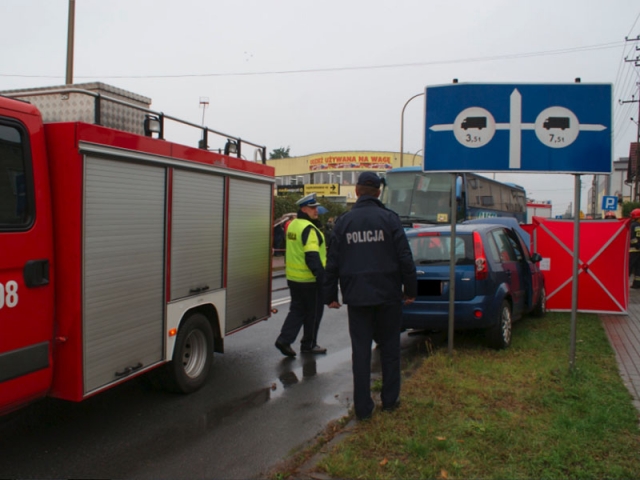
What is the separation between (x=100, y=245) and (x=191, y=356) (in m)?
1.95

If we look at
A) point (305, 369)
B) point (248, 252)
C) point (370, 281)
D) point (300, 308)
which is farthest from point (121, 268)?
point (300, 308)

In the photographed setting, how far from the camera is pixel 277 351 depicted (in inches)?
296

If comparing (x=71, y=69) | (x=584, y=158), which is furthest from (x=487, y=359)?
(x=71, y=69)

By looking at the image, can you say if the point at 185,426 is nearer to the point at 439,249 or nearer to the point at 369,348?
the point at 369,348

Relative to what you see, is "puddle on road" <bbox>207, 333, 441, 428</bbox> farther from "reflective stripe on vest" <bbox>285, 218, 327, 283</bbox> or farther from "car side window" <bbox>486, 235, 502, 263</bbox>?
"car side window" <bbox>486, 235, 502, 263</bbox>

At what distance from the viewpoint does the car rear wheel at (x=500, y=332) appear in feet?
22.6

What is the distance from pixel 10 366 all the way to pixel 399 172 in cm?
1519

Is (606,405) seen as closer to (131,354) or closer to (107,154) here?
(131,354)

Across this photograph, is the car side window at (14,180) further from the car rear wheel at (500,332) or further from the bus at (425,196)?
the bus at (425,196)

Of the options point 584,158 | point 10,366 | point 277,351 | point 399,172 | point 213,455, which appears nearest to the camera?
point 10,366

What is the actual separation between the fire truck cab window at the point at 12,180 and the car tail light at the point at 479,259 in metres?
4.97

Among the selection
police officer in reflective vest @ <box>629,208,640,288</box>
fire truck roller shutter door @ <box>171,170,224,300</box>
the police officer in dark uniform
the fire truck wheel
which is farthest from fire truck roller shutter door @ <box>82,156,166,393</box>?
police officer in reflective vest @ <box>629,208,640,288</box>

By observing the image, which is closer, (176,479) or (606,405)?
(176,479)

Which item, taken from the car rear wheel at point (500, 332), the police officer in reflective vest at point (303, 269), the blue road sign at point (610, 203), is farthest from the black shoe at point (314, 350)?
the blue road sign at point (610, 203)
